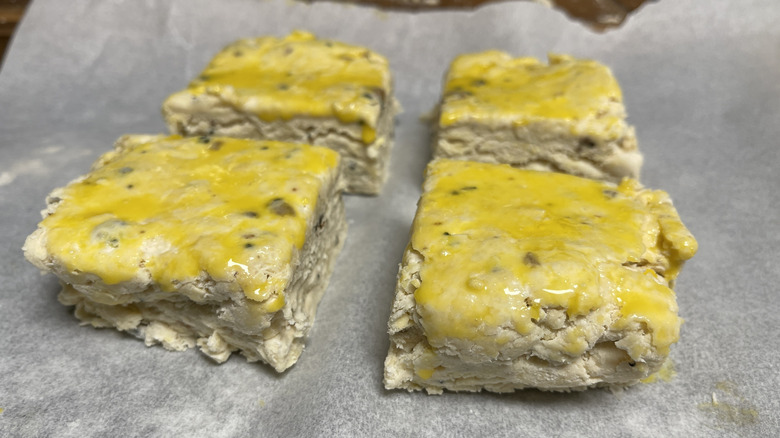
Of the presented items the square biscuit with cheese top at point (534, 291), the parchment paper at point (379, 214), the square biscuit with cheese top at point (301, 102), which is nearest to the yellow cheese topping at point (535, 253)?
the square biscuit with cheese top at point (534, 291)

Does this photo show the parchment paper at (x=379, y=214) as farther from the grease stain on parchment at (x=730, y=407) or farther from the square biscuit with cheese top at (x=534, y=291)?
the square biscuit with cheese top at (x=534, y=291)

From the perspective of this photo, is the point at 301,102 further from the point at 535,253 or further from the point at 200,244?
the point at 535,253

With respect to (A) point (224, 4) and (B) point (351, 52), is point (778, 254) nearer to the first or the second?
(B) point (351, 52)

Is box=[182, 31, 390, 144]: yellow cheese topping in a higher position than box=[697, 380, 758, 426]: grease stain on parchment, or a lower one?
higher

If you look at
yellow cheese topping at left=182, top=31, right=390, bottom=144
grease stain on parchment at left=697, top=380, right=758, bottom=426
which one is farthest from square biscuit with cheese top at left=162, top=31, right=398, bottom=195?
grease stain on parchment at left=697, top=380, right=758, bottom=426

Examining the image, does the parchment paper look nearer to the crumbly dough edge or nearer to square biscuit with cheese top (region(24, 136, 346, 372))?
square biscuit with cheese top (region(24, 136, 346, 372))

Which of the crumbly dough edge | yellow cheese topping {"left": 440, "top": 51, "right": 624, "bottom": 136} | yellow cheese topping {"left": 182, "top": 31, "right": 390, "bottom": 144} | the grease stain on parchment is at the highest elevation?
yellow cheese topping {"left": 182, "top": 31, "right": 390, "bottom": 144}
